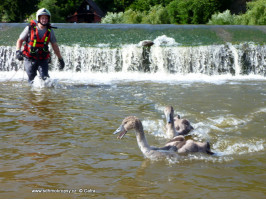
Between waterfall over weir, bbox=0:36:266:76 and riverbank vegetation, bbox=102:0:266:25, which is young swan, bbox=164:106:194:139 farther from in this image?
riverbank vegetation, bbox=102:0:266:25

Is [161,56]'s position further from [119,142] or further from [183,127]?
[119,142]

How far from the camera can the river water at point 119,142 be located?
5.34 meters

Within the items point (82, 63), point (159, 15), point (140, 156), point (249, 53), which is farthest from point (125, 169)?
point (159, 15)

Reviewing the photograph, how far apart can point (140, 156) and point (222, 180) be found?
4.53ft

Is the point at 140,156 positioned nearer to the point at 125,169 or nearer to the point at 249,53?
the point at 125,169

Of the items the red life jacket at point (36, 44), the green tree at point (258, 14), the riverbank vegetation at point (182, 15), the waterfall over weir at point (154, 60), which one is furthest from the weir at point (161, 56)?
the riverbank vegetation at point (182, 15)

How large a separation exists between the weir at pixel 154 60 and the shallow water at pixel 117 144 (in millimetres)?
6409

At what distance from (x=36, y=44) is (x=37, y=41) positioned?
0.09 metres

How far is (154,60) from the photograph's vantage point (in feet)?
66.5

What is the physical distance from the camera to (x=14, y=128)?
8258 mm

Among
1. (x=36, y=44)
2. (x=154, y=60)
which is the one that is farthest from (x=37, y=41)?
(x=154, y=60)

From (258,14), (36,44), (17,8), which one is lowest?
(36,44)

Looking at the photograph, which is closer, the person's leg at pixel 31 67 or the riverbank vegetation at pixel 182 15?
the person's leg at pixel 31 67

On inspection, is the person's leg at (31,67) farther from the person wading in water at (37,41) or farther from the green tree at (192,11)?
the green tree at (192,11)
